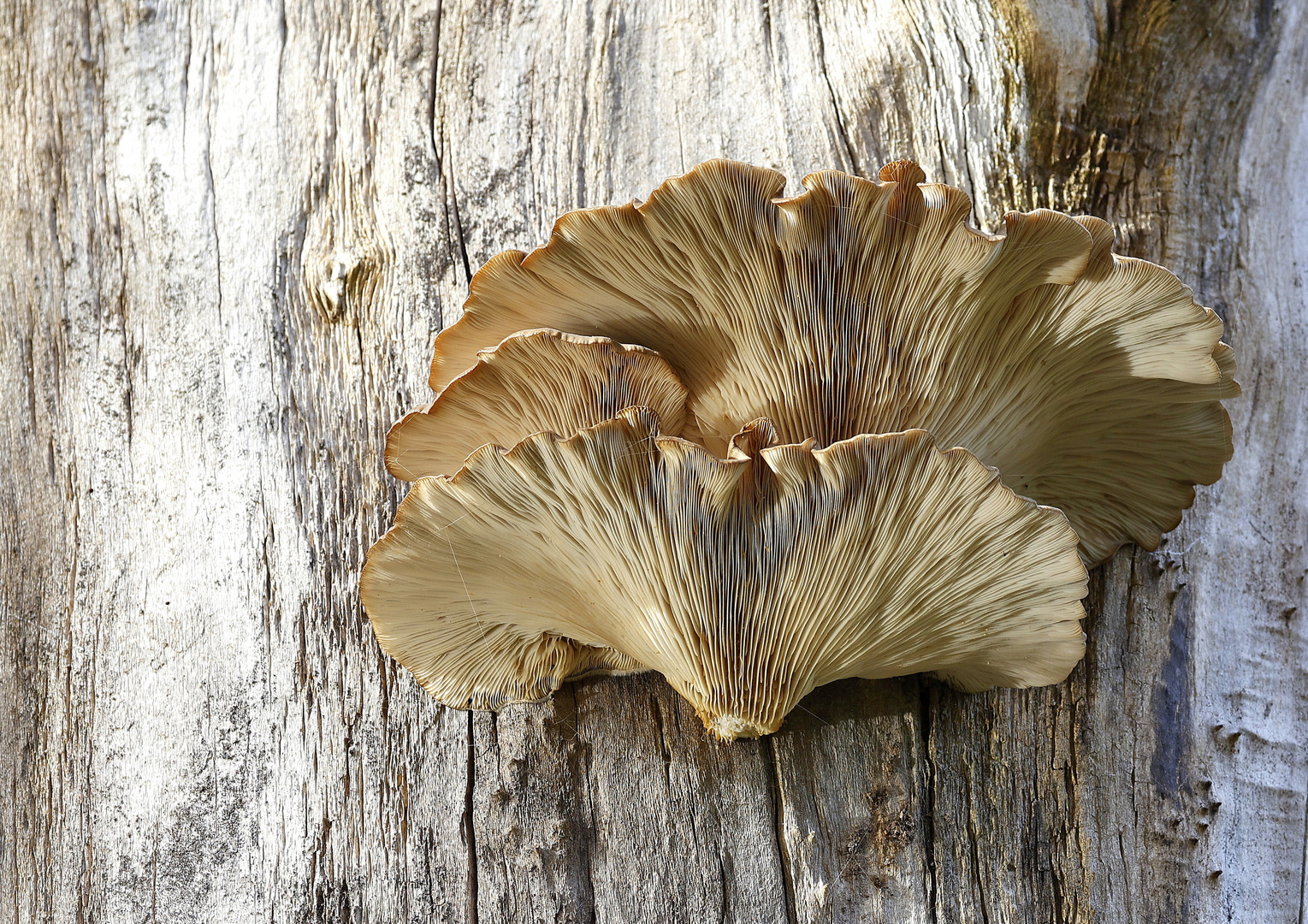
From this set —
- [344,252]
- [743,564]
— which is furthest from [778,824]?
[344,252]

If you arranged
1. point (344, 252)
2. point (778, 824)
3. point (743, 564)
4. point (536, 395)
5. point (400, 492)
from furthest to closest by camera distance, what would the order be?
1. point (344, 252)
2. point (400, 492)
3. point (778, 824)
4. point (536, 395)
5. point (743, 564)

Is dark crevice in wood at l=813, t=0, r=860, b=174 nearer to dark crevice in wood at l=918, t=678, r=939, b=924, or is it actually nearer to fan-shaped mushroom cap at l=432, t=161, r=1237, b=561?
fan-shaped mushroom cap at l=432, t=161, r=1237, b=561

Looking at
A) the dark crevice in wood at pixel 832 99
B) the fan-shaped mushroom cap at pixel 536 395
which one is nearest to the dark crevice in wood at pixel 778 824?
the fan-shaped mushroom cap at pixel 536 395

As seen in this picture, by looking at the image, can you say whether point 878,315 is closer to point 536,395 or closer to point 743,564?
point 743,564

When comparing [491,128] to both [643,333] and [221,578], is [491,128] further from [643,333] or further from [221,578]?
[221,578]

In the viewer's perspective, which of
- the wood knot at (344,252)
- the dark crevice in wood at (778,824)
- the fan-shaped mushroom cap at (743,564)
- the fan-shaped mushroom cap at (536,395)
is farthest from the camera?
the wood knot at (344,252)

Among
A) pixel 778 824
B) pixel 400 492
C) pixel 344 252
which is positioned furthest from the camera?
pixel 344 252

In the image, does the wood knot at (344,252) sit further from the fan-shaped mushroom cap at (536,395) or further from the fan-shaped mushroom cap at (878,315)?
the fan-shaped mushroom cap at (536,395)

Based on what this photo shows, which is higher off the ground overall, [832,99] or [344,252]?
[832,99]

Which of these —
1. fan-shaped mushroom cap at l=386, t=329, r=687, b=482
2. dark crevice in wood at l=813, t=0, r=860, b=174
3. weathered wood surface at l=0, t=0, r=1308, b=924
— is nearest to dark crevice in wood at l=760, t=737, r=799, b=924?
weathered wood surface at l=0, t=0, r=1308, b=924
